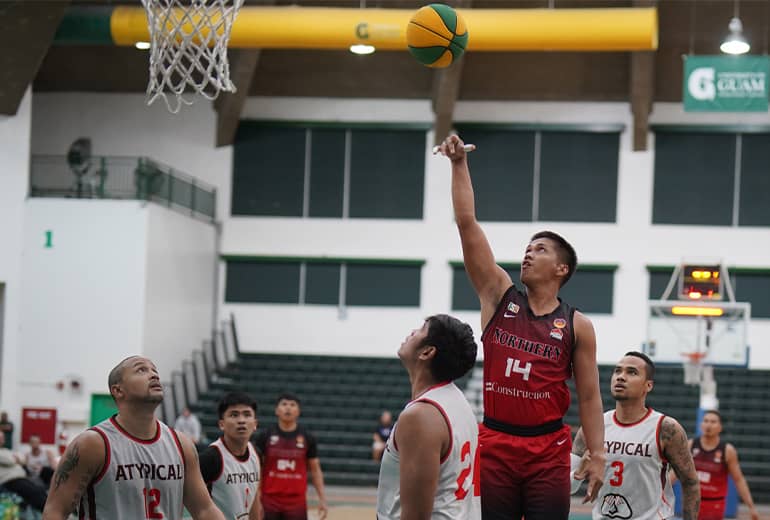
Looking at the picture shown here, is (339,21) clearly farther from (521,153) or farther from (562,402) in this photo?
(562,402)

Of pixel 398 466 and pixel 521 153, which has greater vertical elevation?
pixel 521 153

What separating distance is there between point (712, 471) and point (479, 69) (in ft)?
44.4

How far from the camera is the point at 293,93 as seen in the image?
24.6 m

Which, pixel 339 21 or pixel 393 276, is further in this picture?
pixel 393 276

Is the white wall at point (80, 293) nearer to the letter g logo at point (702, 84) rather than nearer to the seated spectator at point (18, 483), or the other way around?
the seated spectator at point (18, 483)

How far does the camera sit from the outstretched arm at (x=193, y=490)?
208 inches

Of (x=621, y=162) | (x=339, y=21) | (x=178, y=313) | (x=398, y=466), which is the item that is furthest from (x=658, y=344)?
(x=398, y=466)

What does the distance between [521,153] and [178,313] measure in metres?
7.73

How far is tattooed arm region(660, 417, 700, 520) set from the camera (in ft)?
21.2

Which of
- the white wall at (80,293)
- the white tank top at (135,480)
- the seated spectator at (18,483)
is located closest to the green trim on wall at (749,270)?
the white wall at (80,293)

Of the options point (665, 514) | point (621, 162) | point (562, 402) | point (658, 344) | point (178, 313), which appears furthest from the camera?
point (621, 162)

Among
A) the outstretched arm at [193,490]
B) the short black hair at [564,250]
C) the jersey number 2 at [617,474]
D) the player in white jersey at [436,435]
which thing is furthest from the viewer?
the jersey number 2 at [617,474]

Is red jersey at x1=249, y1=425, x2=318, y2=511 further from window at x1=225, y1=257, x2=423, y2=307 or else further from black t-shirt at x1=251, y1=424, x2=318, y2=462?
window at x1=225, y1=257, x2=423, y2=307

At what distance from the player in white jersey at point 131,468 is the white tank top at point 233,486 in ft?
7.03
